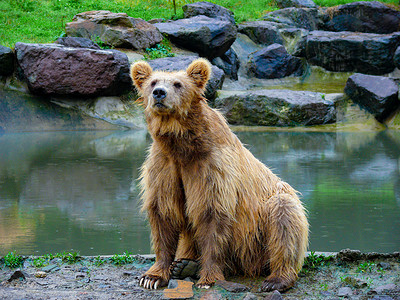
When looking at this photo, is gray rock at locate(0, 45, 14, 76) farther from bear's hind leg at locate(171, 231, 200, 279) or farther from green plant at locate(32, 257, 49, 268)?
bear's hind leg at locate(171, 231, 200, 279)

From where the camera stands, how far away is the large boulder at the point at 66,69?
16.2m

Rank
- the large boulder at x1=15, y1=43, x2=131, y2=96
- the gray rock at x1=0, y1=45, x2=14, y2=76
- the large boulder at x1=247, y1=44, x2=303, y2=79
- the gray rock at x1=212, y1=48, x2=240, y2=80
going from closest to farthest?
1. the large boulder at x1=15, y1=43, x2=131, y2=96
2. the gray rock at x1=0, y1=45, x2=14, y2=76
3. the gray rock at x1=212, y1=48, x2=240, y2=80
4. the large boulder at x1=247, y1=44, x2=303, y2=79

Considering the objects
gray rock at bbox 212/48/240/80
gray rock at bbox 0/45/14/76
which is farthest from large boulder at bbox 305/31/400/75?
gray rock at bbox 0/45/14/76

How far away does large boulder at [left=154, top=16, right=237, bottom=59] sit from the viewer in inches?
779

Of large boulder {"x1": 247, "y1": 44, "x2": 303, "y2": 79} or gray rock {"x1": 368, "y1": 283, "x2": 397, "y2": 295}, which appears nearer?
gray rock {"x1": 368, "y1": 283, "x2": 397, "y2": 295}

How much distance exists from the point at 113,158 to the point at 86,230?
5.32 m

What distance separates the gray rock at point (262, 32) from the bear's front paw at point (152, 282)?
21.9 m

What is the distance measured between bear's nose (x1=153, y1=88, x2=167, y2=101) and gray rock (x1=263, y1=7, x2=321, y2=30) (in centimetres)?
2375

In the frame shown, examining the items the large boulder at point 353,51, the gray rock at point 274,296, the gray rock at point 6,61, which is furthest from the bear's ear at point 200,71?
the large boulder at point 353,51

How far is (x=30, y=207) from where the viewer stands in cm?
702

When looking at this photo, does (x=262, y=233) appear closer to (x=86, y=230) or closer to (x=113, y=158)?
(x=86, y=230)

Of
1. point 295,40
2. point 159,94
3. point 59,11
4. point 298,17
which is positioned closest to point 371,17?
point 298,17

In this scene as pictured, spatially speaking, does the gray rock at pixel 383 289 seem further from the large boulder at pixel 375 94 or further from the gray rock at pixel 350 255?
the large boulder at pixel 375 94

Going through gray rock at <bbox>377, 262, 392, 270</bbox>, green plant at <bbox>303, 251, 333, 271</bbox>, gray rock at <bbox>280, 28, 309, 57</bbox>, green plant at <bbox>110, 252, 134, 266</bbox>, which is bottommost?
gray rock at <bbox>280, 28, 309, 57</bbox>
